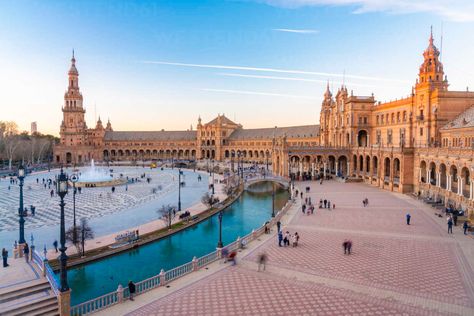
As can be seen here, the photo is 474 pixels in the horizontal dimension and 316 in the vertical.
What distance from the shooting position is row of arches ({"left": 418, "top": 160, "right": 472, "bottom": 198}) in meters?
39.0

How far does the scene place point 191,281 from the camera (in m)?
18.7

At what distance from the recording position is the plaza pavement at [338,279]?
51.0 ft

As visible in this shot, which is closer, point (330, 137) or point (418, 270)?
point (418, 270)

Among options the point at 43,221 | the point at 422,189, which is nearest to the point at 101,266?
the point at 43,221

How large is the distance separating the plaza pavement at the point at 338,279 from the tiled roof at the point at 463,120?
2314cm

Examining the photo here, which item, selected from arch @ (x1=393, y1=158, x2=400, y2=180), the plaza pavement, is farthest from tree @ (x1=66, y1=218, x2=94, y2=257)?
arch @ (x1=393, y1=158, x2=400, y2=180)

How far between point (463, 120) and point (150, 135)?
119m

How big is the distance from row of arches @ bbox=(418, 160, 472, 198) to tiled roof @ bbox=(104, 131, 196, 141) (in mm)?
103765

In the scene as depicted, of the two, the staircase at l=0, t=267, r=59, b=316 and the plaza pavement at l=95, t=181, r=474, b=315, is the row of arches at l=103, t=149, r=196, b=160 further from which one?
the staircase at l=0, t=267, r=59, b=316

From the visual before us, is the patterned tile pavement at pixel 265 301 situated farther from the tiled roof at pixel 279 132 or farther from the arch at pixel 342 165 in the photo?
the tiled roof at pixel 279 132

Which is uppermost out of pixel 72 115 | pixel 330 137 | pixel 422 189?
→ pixel 72 115

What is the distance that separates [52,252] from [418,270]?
937 inches

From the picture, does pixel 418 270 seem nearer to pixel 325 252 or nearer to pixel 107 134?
pixel 325 252

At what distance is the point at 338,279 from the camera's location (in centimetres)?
1872
